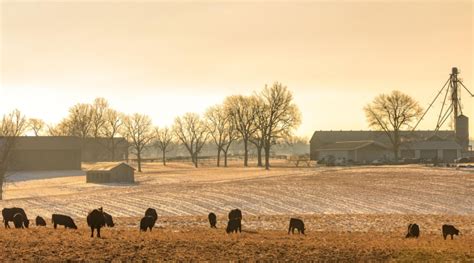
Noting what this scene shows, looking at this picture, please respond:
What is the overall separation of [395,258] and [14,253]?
12.9m

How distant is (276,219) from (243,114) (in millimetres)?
93103

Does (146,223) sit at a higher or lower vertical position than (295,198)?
higher

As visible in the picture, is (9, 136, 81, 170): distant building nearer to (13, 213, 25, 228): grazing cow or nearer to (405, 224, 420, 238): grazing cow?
(13, 213, 25, 228): grazing cow

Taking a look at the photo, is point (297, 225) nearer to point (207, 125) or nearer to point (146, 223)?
point (146, 223)

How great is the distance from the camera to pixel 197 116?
6112 inches

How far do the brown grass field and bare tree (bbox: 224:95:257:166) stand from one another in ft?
140

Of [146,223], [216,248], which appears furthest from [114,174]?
[216,248]

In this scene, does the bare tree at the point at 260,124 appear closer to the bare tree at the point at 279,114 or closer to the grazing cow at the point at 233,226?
the bare tree at the point at 279,114

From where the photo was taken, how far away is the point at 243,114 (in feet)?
421

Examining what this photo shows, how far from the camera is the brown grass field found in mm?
20094

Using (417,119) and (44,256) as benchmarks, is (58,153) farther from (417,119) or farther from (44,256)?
(44,256)

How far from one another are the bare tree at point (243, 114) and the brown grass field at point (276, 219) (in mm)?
42602

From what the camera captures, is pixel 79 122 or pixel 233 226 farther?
pixel 79 122

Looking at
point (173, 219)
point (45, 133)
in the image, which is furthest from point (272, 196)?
point (45, 133)
